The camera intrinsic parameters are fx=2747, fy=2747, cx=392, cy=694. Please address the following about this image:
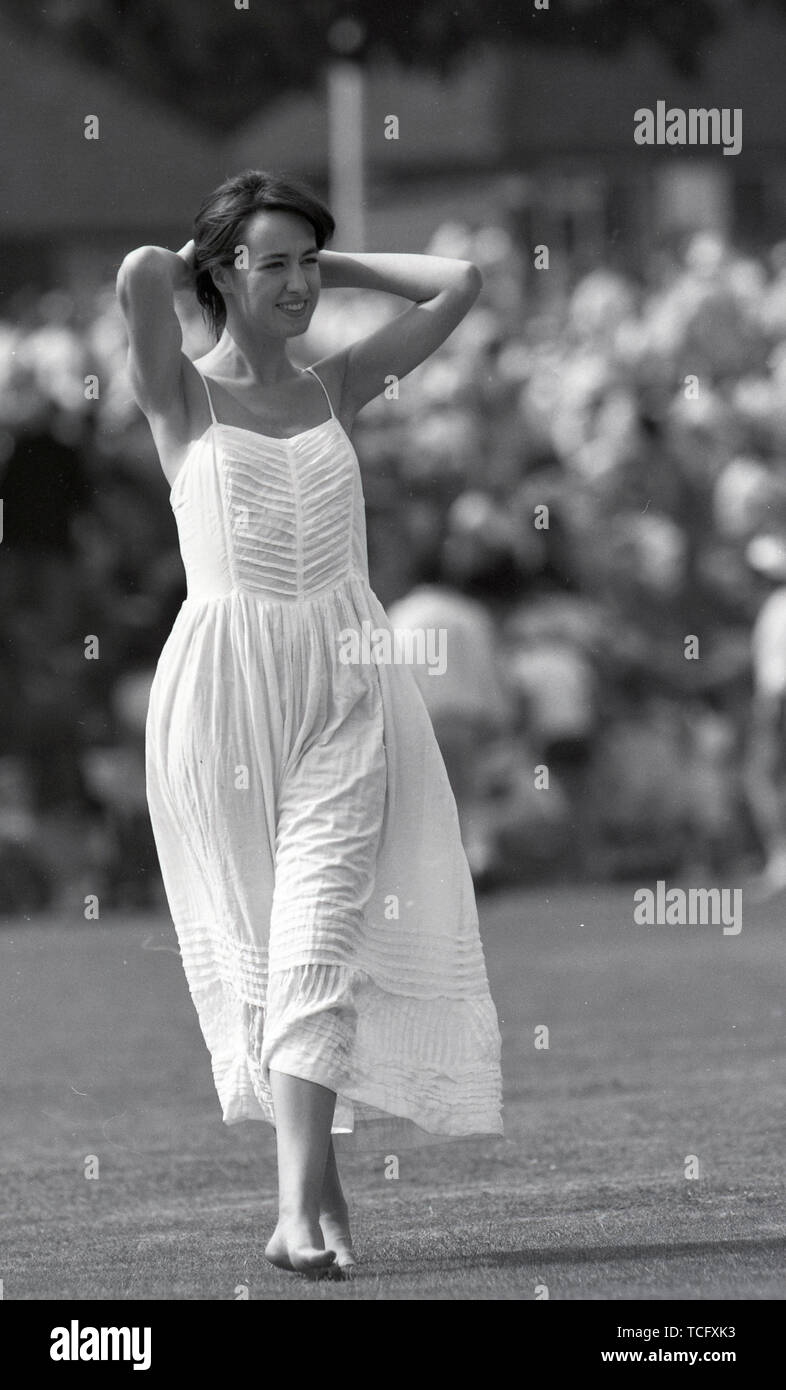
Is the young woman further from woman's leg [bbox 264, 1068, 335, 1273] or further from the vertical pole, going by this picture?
the vertical pole

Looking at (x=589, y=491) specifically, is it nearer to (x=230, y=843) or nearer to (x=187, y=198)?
(x=187, y=198)

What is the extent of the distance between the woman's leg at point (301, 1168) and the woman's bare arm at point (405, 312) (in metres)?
1.31

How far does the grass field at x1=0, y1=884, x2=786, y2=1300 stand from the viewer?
15.3 ft

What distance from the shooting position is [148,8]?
11.2 meters

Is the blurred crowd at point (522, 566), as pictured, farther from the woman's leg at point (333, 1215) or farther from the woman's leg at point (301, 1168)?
the woman's leg at point (301, 1168)

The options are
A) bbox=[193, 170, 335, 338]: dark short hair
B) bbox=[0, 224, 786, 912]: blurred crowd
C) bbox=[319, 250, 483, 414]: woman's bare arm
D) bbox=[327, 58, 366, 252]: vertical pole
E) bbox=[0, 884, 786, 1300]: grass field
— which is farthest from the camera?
bbox=[327, 58, 366, 252]: vertical pole

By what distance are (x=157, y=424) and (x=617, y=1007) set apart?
4.01 m

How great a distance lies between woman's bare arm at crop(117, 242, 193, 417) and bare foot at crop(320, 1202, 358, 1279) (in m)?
1.46

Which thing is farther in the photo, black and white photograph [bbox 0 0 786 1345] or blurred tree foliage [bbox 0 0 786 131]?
blurred tree foliage [bbox 0 0 786 131]

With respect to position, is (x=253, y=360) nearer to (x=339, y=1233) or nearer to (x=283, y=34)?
(x=339, y=1233)

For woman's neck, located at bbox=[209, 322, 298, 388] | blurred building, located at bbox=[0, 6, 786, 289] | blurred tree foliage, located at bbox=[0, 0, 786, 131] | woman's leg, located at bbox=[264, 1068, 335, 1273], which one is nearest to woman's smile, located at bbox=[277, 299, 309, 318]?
woman's neck, located at bbox=[209, 322, 298, 388]

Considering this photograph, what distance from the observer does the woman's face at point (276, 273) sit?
16.0ft

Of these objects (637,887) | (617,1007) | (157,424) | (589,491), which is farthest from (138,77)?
(157,424)
